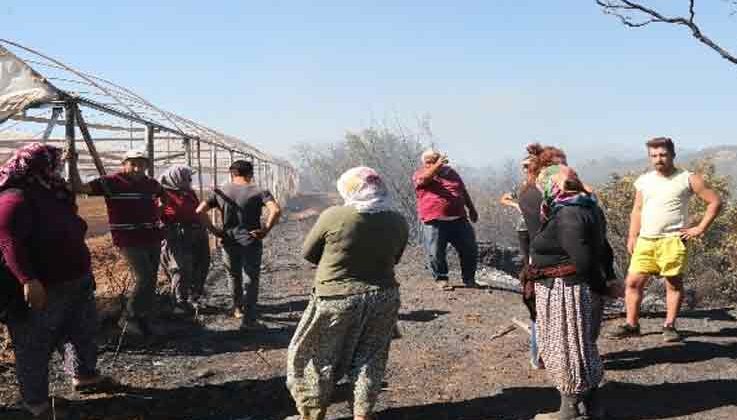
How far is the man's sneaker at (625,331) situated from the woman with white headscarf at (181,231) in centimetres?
388

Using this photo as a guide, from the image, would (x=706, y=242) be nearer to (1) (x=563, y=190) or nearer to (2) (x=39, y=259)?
(1) (x=563, y=190)

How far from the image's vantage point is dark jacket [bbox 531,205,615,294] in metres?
3.35

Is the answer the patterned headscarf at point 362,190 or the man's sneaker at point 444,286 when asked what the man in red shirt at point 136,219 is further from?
the man's sneaker at point 444,286

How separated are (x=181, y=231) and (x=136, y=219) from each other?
1177mm

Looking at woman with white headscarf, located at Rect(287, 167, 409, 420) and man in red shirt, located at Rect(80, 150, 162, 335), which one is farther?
man in red shirt, located at Rect(80, 150, 162, 335)

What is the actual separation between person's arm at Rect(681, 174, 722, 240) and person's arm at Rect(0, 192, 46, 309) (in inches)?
176

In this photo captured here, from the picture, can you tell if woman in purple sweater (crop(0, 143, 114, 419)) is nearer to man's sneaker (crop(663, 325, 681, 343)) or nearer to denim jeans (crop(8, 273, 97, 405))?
denim jeans (crop(8, 273, 97, 405))

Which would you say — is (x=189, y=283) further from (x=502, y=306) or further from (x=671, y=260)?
(x=671, y=260)

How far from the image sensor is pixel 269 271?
35.7 ft

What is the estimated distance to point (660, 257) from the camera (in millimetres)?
4973

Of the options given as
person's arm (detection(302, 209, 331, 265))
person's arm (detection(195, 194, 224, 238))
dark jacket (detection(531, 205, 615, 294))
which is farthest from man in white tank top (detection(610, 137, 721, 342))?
person's arm (detection(195, 194, 224, 238))

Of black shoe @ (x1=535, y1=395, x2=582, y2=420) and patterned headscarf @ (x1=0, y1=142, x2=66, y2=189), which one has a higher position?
patterned headscarf @ (x1=0, y1=142, x2=66, y2=189)

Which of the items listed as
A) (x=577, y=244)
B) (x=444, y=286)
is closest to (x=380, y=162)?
(x=444, y=286)

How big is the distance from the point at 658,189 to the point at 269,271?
722cm
